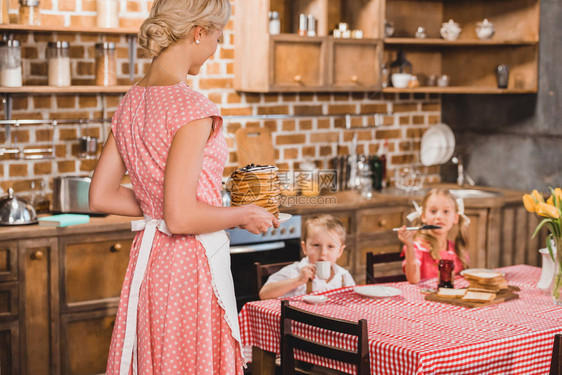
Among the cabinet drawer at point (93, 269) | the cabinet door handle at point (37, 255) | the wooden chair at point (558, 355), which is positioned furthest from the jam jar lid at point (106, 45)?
the wooden chair at point (558, 355)

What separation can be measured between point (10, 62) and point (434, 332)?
2.42 metres

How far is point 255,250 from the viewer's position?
4238mm

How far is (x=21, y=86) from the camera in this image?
3859 millimetres

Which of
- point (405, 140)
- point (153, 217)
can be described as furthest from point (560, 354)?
point (405, 140)

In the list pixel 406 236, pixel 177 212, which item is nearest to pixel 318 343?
pixel 177 212

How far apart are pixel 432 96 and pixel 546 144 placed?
0.95 metres

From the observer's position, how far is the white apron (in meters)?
1.95

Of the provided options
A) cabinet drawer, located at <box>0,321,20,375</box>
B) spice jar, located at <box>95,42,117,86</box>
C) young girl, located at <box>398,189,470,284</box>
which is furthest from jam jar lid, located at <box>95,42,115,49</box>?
young girl, located at <box>398,189,470,284</box>

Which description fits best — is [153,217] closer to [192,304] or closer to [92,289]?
[192,304]

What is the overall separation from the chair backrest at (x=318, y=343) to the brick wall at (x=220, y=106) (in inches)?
80.9

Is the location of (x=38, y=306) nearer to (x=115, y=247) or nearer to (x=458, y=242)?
(x=115, y=247)

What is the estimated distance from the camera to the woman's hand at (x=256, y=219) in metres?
1.90

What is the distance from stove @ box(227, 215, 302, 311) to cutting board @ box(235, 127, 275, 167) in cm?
50

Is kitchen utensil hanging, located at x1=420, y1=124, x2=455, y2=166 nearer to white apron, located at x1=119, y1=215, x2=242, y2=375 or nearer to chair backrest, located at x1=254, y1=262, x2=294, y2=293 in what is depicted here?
chair backrest, located at x1=254, y1=262, x2=294, y2=293
